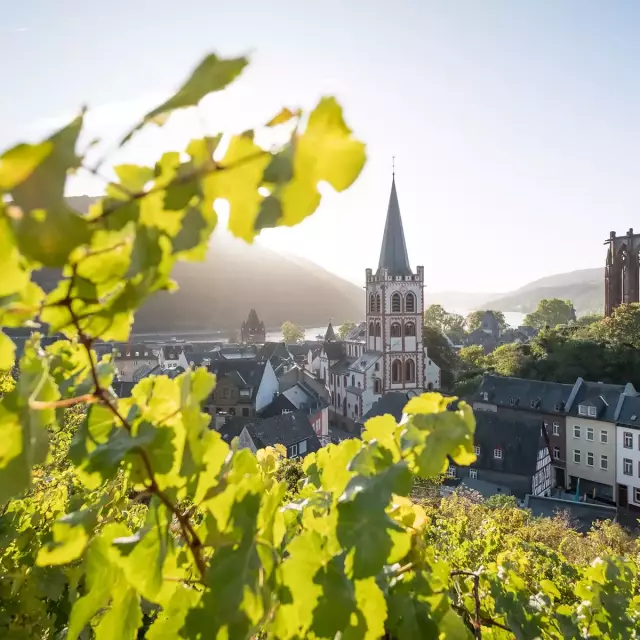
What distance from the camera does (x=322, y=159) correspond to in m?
0.74

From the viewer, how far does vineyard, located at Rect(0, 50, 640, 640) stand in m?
0.70

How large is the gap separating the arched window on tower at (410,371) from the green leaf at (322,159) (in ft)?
143

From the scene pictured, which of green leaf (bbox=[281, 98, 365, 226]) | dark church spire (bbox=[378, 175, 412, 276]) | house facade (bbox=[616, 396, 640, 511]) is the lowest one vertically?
house facade (bbox=[616, 396, 640, 511])

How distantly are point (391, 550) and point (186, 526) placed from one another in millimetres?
406

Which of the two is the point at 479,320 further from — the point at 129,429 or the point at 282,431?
the point at 129,429

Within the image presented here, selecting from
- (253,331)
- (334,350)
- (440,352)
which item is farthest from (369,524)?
(253,331)

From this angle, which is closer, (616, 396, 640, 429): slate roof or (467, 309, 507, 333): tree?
(616, 396, 640, 429): slate roof

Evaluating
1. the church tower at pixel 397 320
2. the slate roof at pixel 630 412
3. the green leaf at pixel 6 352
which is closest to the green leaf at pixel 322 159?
the green leaf at pixel 6 352

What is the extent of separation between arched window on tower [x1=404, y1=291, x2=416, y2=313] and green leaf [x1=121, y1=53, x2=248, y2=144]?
44.0 m

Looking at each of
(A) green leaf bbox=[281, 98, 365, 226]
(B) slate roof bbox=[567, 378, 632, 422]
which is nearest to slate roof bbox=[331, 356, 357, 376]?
(B) slate roof bbox=[567, 378, 632, 422]

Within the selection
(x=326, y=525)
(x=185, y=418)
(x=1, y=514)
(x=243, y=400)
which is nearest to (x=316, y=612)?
(x=326, y=525)

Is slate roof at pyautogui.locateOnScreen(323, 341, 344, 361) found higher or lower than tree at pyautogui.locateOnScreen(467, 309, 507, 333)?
lower

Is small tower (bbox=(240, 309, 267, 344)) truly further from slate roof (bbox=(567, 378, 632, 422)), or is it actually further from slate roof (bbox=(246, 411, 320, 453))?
slate roof (bbox=(246, 411, 320, 453))

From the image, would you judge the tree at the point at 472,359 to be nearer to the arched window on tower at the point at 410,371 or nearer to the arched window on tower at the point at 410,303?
the arched window on tower at the point at 410,371
